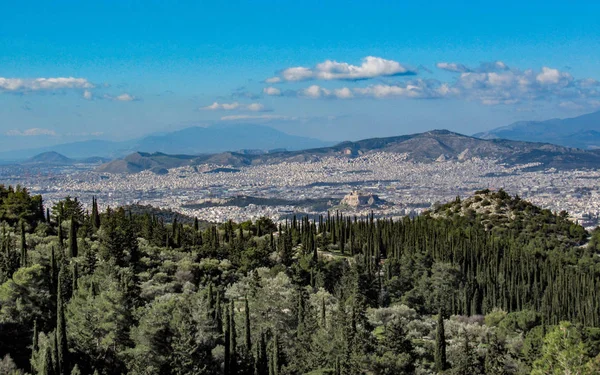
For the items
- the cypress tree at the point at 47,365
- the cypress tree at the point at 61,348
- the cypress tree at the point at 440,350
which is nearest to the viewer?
the cypress tree at the point at 47,365

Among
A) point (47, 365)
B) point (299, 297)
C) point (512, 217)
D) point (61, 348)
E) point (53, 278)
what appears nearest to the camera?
point (47, 365)

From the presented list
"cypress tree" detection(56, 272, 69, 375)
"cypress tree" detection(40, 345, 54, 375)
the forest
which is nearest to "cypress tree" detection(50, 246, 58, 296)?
the forest

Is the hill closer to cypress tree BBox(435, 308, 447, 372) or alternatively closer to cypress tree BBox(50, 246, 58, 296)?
cypress tree BBox(435, 308, 447, 372)

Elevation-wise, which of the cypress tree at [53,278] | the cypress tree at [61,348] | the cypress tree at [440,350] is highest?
the cypress tree at [53,278]

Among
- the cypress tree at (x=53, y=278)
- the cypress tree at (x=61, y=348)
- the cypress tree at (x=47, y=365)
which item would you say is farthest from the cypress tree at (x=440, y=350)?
the cypress tree at (x=53, y=278)

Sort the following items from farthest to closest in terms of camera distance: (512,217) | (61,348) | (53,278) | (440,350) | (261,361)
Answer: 1. (512,217)
2. (53,278)
3. (440,350)
4. (261,361)
5. (61,348)

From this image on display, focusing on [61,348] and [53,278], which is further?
[53,278]

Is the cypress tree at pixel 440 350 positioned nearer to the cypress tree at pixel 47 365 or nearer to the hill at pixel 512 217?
the cypress tree at pixel 47 365

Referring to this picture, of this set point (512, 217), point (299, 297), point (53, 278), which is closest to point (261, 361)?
point (299, 297)

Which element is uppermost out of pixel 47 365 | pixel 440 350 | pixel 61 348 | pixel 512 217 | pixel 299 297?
pixel 47 365

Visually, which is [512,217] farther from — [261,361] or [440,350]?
[261,361]
